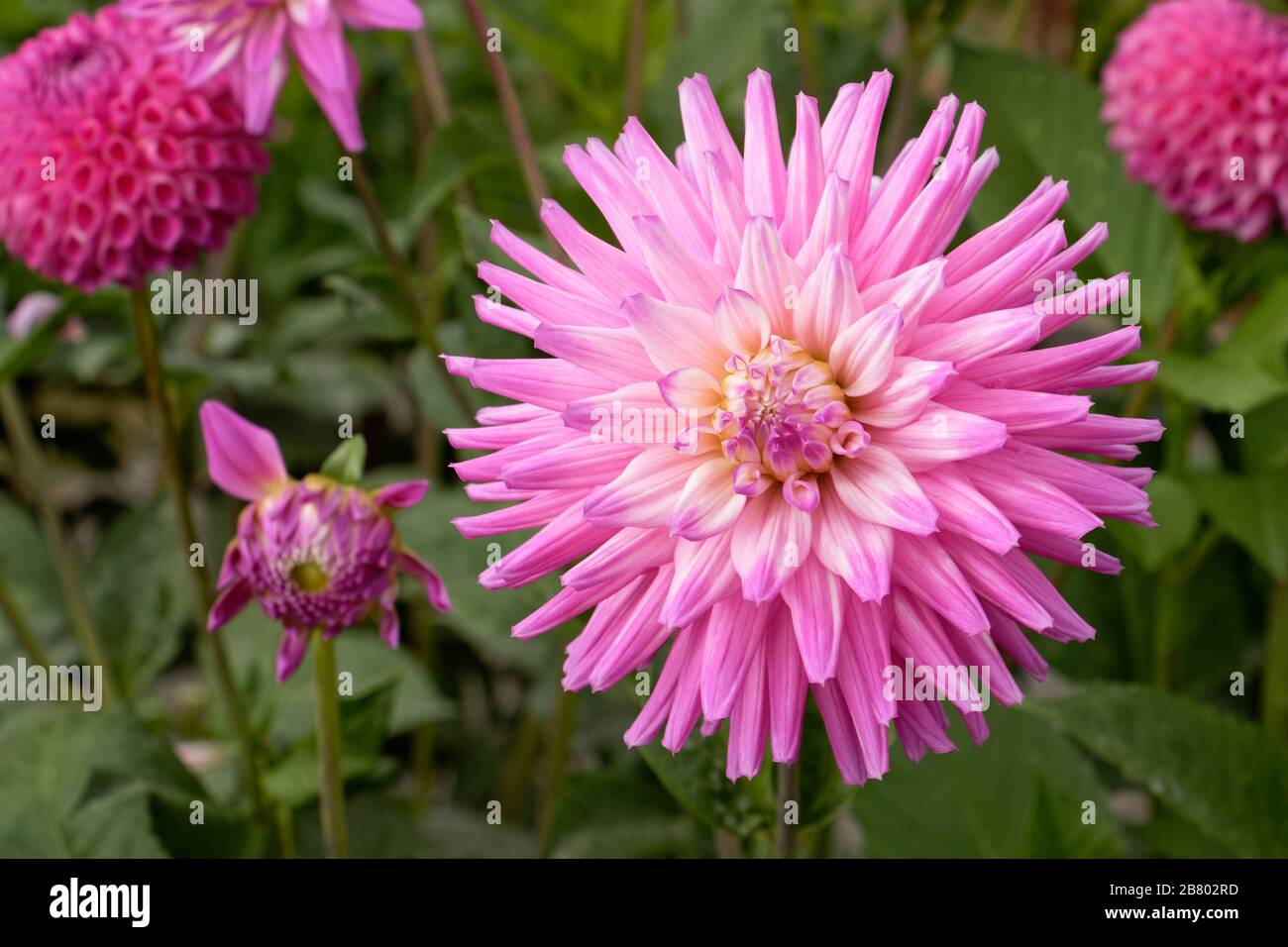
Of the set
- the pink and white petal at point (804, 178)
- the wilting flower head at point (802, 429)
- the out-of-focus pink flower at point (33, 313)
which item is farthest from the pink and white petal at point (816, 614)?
the out-of-focus pink flower at point (33, 313)

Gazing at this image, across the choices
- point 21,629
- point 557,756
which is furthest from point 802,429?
point 21,629

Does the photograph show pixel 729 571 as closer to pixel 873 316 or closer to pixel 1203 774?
pixel 873 316

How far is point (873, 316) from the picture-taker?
15.9 inches

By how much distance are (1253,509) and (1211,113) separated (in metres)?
0.23

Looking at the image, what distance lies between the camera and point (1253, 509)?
28.8 inches

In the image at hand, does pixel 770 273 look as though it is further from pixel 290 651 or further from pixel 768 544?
pixel 290 651

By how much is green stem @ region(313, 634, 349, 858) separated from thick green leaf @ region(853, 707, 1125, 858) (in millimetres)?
284

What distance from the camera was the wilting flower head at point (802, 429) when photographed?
403 mm

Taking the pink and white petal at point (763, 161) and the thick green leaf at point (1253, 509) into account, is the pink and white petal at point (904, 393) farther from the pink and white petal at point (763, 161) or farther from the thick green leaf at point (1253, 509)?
the thick green leaf at point (1253, 509)

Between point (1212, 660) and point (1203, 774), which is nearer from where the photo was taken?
point (1203, 774)

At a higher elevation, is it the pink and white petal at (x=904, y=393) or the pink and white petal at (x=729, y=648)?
the pink and white petal at (x=904, y=393)

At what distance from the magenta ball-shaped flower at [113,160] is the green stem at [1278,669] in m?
0.70
